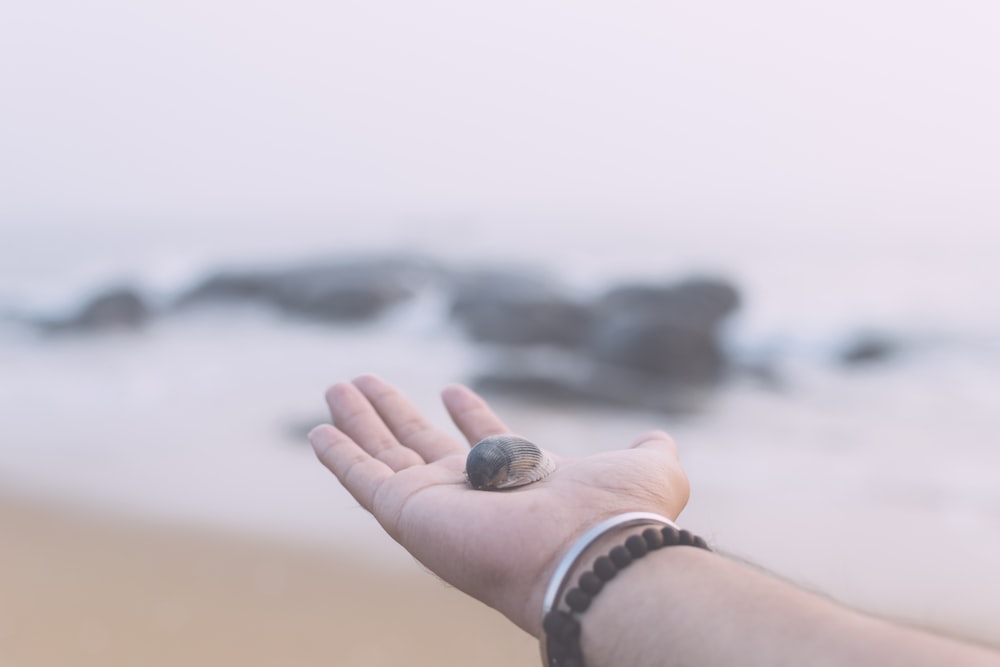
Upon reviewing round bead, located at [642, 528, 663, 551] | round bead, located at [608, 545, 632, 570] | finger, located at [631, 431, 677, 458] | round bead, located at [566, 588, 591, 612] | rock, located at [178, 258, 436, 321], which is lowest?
round bead, located at [566, 588, 591, 612]

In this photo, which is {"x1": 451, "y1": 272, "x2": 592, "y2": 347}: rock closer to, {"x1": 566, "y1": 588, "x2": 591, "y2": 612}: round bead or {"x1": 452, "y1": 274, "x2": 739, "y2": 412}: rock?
{"x1": 452, "y1": 274, "x2": 739, "y2": 412}: rock

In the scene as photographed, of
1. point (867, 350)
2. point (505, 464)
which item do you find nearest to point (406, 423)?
point (505, 464)

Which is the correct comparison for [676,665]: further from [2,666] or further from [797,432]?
[797,432]

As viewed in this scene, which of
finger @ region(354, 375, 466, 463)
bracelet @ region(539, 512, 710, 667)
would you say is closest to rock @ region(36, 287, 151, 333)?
finger @ region(354, 375, 466, 463)

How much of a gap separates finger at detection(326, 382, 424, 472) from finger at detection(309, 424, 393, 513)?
0.06 meters

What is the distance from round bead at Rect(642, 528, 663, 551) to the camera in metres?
1.92

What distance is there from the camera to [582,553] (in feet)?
6.39

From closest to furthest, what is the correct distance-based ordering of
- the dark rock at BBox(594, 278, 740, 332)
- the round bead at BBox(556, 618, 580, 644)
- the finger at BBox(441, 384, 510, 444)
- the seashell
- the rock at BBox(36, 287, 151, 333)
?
the round bead at BBox(556, 618, 580, 644), the seashell, the finger at BBox(441, 384, 510, 444), the dark rock at BBox(594, 278, 740, 332), the rock at BBox(36, 287, 151, 333)

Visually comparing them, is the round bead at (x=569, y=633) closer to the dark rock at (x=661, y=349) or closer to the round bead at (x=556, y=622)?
the round bead at (x=556, y=622)

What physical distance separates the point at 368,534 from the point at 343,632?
812mm

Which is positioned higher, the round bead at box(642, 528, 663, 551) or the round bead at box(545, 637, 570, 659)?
the round bead at box(642, 528, 663, 551)

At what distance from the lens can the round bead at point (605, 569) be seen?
6.10 ft

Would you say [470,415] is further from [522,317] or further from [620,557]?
[522,317]

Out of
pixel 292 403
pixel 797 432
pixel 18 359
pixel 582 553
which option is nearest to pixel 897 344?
pixel 797 432
